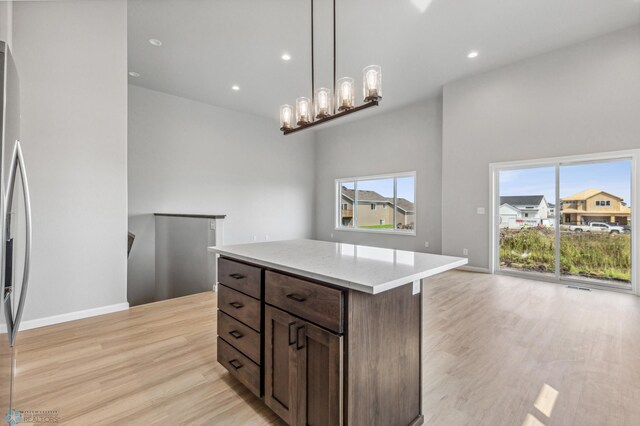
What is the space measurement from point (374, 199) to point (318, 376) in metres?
6.44

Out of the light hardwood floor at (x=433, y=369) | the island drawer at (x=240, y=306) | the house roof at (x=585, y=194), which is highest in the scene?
the house roof at (x=585, y=194)

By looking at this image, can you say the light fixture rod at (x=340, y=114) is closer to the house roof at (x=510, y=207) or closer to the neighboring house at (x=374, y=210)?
the house roof at (x=510, y=207)

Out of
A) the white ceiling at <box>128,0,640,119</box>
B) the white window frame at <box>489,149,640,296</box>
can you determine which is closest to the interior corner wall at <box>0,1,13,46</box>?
the white ceiling at <box>128,0,640,119</box>

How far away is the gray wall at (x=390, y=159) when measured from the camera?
6.06 metres

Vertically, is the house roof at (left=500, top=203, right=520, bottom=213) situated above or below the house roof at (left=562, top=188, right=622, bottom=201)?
below

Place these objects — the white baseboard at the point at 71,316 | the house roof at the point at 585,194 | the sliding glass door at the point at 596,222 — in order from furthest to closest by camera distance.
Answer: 1. the house roof at the point at 585,194
2. the sliding glass door at the point at 596,222
3. the white baseboard at the point at 71,316

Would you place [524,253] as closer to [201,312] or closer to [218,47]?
[201,312]

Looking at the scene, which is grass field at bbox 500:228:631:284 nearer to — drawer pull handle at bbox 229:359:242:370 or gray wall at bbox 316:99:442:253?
gray wall at bbox 316:99:442:253

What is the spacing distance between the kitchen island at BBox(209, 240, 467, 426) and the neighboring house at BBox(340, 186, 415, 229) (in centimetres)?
525

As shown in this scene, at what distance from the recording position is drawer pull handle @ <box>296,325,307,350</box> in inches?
50.2

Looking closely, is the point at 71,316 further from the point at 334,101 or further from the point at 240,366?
the point at 334,101

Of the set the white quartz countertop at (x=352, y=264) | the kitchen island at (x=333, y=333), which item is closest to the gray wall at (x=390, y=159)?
the white quartz countertop at (x=352, y=264)

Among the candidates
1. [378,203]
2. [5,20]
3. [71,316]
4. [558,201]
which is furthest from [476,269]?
[5,20]

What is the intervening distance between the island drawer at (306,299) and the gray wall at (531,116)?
463 cm
